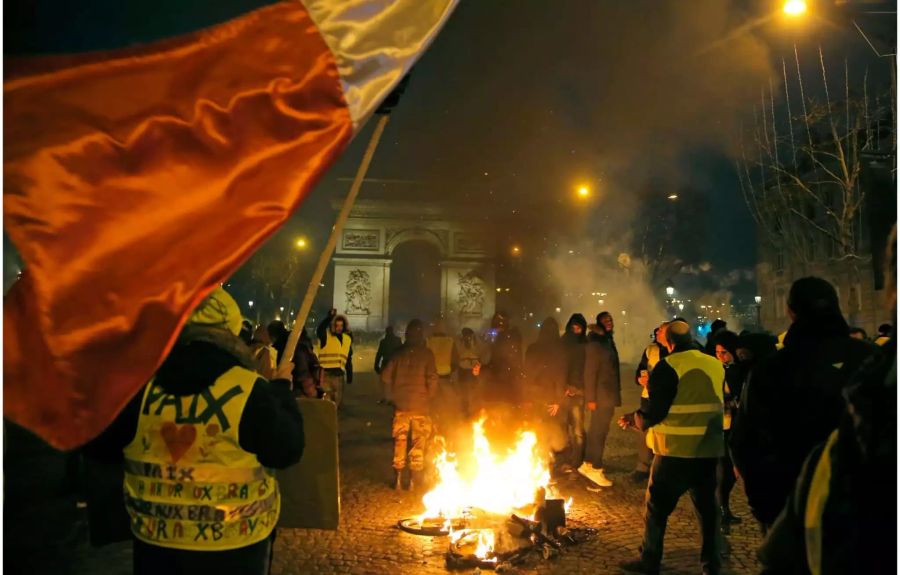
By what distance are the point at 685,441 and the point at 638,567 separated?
1.13 m

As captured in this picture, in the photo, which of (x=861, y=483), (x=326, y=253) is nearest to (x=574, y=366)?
(x=326, y=253)

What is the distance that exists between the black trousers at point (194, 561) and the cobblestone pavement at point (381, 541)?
2546mm

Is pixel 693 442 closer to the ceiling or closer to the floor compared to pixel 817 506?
closer to the floor

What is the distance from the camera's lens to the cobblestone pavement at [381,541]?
197 inches

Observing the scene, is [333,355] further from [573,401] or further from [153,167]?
[153,167]

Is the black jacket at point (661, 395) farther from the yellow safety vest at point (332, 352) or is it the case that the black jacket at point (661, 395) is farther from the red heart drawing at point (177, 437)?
the yellow safety vest at point (332, 352)

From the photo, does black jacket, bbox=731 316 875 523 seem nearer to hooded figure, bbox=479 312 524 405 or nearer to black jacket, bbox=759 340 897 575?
black jacket, bbox=759 340 897 575

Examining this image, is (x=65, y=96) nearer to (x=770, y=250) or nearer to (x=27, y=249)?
(x=27, y=249)

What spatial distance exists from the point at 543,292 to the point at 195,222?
50.5m

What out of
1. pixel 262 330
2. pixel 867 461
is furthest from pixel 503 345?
pixel 867 461

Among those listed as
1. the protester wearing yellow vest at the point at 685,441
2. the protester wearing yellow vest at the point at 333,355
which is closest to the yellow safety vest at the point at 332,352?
the protester wearing yellow vest at the point at 333,355

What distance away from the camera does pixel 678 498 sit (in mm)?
4688

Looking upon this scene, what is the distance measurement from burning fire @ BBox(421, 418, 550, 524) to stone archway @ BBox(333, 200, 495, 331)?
114 ft

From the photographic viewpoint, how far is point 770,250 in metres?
44.7
